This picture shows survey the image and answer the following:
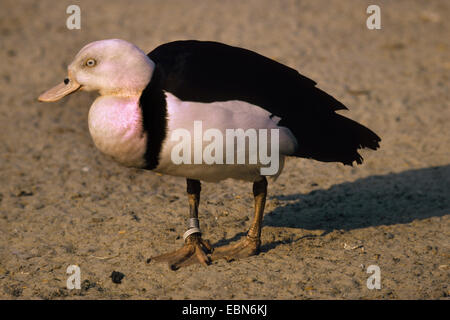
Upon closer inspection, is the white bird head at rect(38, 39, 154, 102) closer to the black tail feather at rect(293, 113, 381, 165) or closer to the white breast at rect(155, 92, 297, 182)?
the white breast at rect(155, 92, 297, 182)

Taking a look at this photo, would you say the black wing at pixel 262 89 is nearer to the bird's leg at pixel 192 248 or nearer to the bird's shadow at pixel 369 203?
the bird's shadow at pixel 369 203

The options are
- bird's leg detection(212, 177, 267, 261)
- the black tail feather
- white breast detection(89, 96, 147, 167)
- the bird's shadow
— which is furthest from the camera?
the bird's shadow

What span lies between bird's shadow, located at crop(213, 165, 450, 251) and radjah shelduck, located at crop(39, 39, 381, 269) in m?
0.75

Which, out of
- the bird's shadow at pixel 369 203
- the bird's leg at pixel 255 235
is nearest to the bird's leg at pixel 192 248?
the bird's leg at pixel 255 235

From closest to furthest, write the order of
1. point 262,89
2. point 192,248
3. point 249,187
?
point 262,89 → point 192,248 → point 249,187

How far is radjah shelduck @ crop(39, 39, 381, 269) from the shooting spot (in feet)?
13.0

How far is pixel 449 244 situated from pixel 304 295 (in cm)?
137

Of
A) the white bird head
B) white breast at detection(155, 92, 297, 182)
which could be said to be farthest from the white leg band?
the white bird head

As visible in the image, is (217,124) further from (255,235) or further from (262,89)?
(255,235)

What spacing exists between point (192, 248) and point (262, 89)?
4.01 feet

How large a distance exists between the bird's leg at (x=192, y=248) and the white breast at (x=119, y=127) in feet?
2.93

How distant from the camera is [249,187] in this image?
595 centimetres

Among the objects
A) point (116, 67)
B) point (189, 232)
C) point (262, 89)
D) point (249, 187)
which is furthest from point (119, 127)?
point (249, 187)

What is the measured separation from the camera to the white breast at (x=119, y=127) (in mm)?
3908
